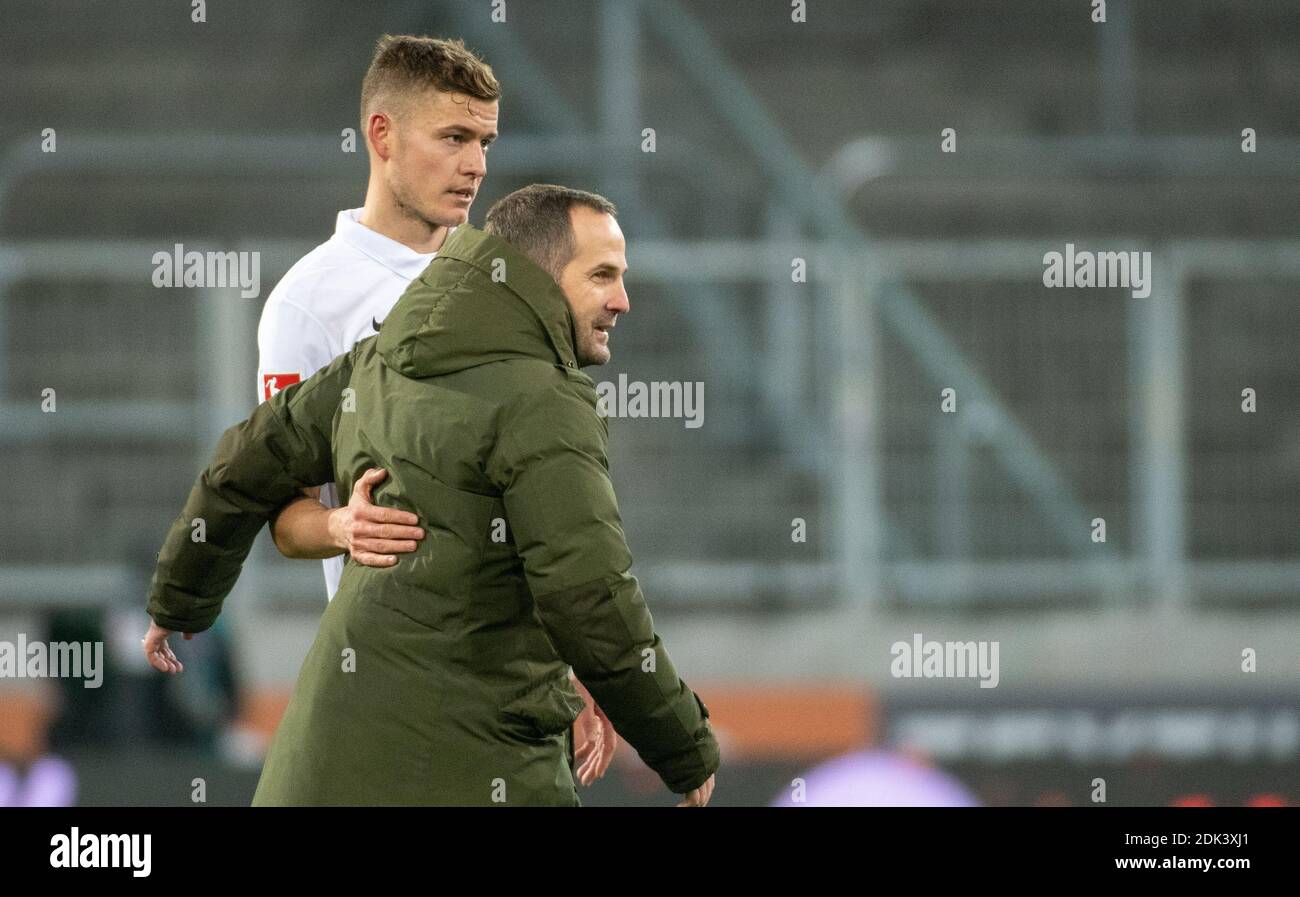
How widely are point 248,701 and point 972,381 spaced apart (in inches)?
114

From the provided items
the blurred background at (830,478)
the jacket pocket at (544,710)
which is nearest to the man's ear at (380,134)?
the jacket pocket at (544,710)

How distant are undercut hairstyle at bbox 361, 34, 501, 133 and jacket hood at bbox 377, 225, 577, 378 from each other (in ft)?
2.46

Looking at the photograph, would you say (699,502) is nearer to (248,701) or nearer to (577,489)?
(248,701)

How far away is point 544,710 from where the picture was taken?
3.14m

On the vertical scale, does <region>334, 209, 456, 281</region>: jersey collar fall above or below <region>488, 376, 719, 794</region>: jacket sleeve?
above

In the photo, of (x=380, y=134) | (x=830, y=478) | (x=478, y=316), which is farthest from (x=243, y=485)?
(x=830, y=478)

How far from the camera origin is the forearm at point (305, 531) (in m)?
3.27

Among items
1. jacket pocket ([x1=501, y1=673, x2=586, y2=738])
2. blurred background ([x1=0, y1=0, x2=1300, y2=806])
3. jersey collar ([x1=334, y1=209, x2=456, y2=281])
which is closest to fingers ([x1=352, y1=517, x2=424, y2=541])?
jacket pocket ([x1=501, y1=673, x2=586, y2=738])

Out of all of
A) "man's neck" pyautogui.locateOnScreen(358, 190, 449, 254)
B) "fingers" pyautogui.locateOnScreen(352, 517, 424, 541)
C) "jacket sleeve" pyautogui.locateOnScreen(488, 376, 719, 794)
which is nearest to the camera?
"jacket sleeve" pyautogui.locateOnScreen(488, 376, 719, 794)

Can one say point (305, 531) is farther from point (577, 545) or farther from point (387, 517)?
point (577, 545)

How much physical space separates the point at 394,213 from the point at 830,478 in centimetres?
361

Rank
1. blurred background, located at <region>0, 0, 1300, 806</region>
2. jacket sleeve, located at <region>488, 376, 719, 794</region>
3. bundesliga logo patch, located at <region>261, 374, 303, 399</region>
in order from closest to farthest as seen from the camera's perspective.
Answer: jacket sleeve, located at <region>488, 376, 719, 794</region>, bundesliga logo patch, located at <region>261, 374, 303, 399</region>, blurred background, located at <region>0, 0, 1300, 806</region>

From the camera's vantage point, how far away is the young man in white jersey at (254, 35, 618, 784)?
Result: 3.74 metres

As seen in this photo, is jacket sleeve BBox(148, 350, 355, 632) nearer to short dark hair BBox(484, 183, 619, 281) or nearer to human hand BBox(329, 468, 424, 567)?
human hand BBox(329, 468, 424, 567)
